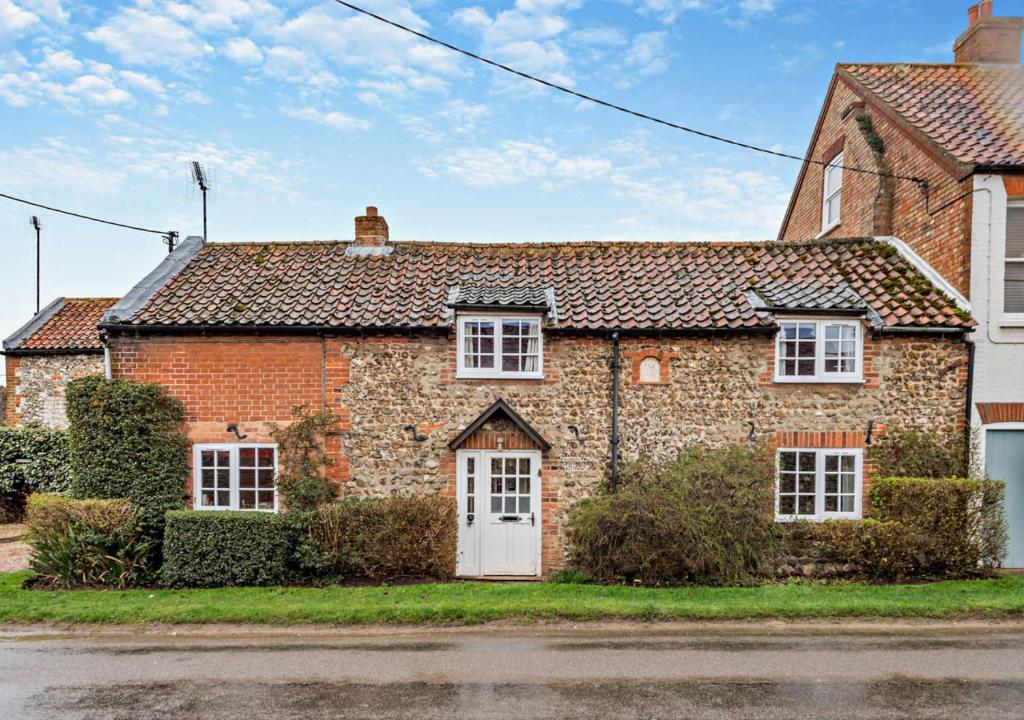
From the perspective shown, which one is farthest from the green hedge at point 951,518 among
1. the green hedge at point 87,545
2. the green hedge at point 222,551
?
the green hedge at point 87,545

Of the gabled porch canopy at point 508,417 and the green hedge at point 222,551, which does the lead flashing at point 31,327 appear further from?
the gabled porch canopy at point 508,417

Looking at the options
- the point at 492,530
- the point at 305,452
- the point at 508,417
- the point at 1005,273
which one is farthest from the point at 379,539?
the point at 1005,273

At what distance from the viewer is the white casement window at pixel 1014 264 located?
1152cm

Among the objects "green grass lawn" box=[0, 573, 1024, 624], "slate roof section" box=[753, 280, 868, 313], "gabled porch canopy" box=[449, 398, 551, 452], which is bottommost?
"green grass lawn" box=[0, 573, 1024, 624]

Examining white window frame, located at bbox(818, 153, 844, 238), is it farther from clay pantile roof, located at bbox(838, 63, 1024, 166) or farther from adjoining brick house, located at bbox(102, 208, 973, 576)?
adjoining brick house, located at bbox(102, 208, 973, 576)

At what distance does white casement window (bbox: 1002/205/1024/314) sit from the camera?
11523mm

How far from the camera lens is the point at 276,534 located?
10.3 metres

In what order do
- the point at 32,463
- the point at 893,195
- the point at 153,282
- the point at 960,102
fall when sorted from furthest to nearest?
the point at 32,463 → the point at 893,195 → the point at 960,102 → the point at 153,282

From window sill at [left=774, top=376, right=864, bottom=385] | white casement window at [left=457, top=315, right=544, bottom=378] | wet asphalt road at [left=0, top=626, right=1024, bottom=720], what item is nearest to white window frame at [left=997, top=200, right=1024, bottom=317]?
window sill at [left=774, top=376, right=864, bottom=385]

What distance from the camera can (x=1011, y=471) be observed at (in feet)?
37.1

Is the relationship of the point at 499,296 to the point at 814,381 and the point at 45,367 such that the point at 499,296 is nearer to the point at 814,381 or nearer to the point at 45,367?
the point at 814,381

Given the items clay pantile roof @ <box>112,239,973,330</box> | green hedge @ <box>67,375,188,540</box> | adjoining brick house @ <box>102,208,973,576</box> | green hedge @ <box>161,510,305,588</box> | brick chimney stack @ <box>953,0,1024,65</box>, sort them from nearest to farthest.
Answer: green hedge @ <box>161,510,305,588</box>, green hedge @ <box>67,375,188,540</box>, adjoining brick house @ <box>102,208,973,576</box>, clay pantile roof @ <box>112,239,973,330</box>, brick chimney stack @ <box>953,0,1024,65</box>

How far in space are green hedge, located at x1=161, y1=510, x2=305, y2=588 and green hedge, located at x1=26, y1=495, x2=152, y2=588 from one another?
677 millimetres

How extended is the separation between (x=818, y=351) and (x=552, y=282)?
5332 mm
